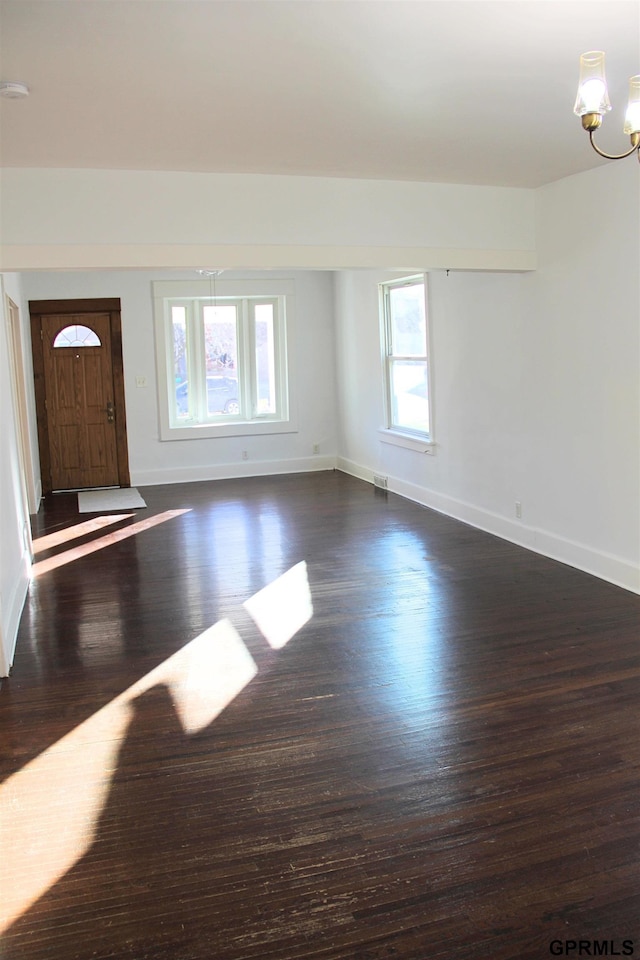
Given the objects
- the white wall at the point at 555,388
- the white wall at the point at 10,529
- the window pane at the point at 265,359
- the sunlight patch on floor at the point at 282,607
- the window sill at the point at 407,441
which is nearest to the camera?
the white wall at the point at 10,529

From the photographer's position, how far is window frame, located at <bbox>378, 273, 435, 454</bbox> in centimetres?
720

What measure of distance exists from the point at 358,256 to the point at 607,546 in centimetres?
238

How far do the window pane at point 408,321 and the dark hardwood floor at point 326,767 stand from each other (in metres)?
2.89

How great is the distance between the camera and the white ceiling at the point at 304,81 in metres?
2.57

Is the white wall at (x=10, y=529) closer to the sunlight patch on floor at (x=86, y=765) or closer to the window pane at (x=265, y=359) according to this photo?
the sunlight patch on floor at (x=86, y=765)

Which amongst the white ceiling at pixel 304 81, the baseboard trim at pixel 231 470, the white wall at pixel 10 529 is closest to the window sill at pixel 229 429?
the baseboard trim at pixel 231 470

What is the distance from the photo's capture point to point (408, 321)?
7.81 m

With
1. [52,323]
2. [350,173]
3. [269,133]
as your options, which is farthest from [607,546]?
[52,323]

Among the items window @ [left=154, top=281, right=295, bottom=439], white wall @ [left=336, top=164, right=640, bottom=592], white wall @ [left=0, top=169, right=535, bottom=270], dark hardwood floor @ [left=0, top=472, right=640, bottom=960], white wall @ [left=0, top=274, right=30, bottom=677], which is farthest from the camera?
window @ [left=154, top=281, right=295, bottom=439]

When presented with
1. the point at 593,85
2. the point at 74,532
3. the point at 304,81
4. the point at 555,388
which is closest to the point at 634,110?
the point at 593,85

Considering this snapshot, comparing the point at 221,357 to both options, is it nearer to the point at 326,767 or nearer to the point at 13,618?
the point at 13,618

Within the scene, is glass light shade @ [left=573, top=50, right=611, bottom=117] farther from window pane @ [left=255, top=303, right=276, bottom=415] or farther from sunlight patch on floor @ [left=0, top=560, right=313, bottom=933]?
window pane @ [left=255, top=303, right=276, bottom=415]

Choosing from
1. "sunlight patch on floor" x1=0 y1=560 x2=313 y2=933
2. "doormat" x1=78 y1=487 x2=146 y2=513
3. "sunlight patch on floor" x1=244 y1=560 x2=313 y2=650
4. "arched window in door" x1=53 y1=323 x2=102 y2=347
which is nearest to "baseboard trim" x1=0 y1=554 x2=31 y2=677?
"sunlight patch on floor" x1=0 y1=560 x2=313 y2=933

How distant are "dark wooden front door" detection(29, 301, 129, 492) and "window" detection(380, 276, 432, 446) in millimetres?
3043
